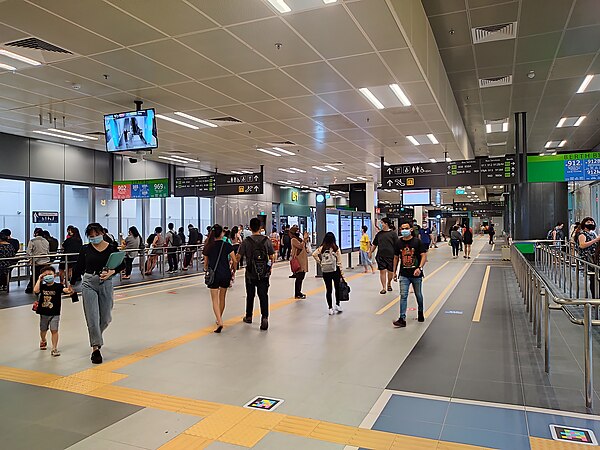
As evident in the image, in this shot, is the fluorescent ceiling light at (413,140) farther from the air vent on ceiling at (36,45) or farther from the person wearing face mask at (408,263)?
the air vent on ceiling at (36,45)

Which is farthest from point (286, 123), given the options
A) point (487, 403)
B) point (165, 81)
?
point (487, 403)

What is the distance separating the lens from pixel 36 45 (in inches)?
259

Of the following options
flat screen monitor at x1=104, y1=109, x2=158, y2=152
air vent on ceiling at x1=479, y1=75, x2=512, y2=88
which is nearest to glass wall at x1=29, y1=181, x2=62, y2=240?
flat screen monitor at x1=104, y1=109, x2=158, y2=152

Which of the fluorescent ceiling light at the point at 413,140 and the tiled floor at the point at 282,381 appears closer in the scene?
the tiled floor at the point at 282,381

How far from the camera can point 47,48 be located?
6.67 meters

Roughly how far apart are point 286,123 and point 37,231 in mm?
6735

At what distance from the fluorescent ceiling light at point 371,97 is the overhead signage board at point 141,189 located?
27.6 feet

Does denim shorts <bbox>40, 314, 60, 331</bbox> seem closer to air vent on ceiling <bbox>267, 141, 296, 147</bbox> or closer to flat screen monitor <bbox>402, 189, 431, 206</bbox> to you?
air vent on ceiling <bbox>267, 141, 296, 147</bbox>

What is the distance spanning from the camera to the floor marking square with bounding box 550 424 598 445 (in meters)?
3.29

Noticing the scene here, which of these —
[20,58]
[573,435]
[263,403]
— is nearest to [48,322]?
[263,403]

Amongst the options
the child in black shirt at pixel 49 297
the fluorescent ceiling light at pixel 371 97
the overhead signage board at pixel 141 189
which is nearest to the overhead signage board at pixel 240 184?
the overhead signage board at pixel 141 189

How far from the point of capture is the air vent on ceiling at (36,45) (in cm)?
641

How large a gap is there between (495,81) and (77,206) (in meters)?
13.3

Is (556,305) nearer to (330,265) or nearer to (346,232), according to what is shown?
(330,265)
